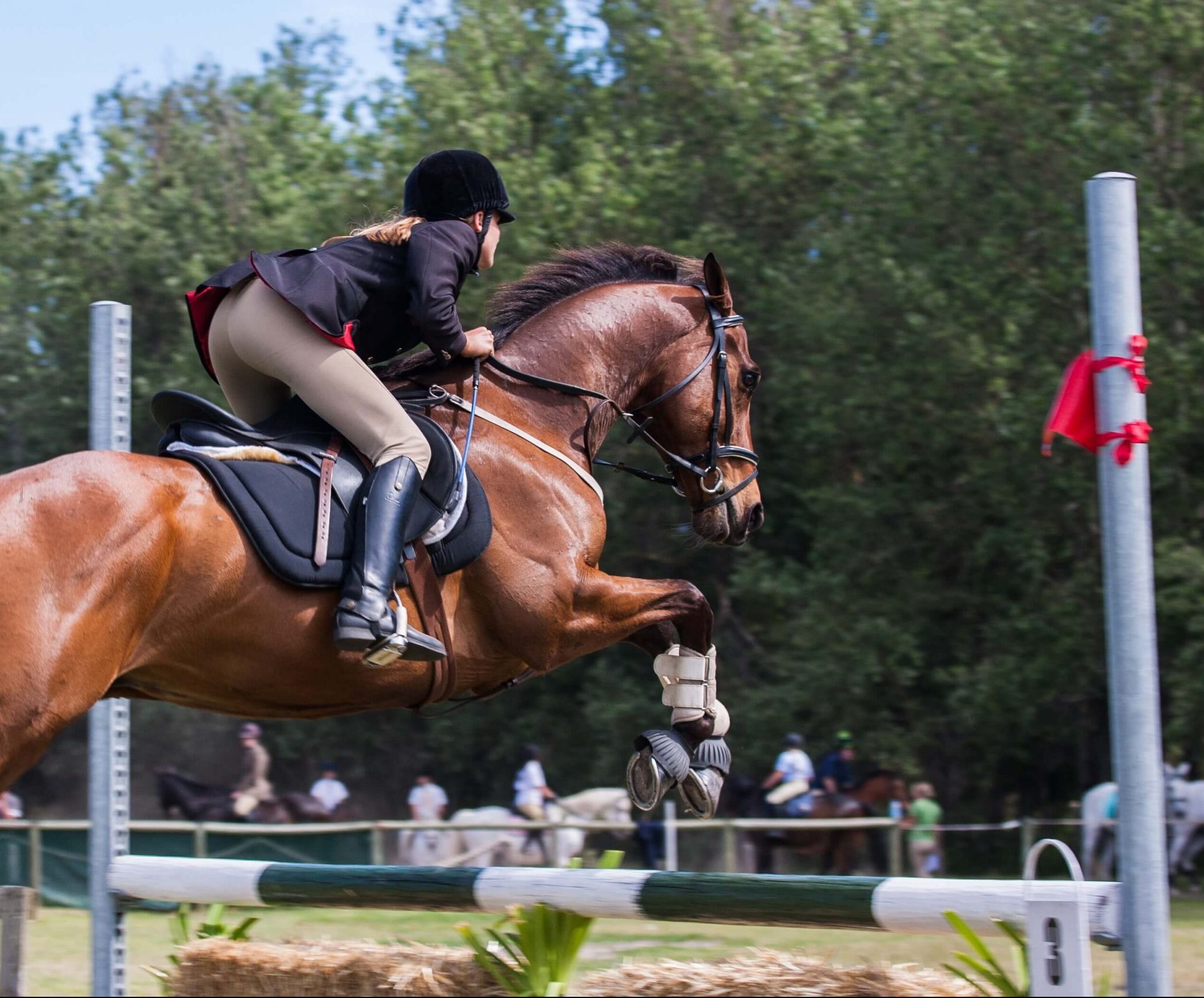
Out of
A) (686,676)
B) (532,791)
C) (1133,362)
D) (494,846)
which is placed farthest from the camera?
(532,791)

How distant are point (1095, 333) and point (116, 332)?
11.2 ft

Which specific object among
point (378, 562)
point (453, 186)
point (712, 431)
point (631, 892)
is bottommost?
point (631, 892)

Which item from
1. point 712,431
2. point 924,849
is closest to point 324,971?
point 712,431

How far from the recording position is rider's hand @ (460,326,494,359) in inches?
164

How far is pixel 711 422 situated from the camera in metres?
4.68

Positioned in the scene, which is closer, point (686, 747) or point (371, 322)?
point (371, 322)

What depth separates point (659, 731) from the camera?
445cm

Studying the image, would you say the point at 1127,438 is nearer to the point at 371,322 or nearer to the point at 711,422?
the point at 711,422

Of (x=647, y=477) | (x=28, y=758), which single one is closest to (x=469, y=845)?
(x=647, y=477)

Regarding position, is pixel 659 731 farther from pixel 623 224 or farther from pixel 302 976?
pixel 623 224

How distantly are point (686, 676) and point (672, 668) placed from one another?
0.05 meters

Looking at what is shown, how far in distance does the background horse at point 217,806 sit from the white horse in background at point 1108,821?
24.4 ft

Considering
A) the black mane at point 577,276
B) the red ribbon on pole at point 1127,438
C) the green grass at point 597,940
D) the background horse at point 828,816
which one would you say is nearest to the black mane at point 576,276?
the black mane at point 577,276

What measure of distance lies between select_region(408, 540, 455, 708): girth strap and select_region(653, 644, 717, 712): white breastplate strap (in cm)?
77
